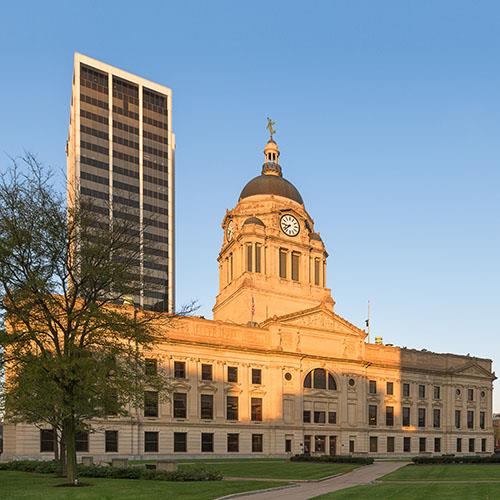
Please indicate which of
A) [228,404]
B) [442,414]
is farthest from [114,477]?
[442,414]

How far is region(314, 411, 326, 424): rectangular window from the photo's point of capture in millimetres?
83731

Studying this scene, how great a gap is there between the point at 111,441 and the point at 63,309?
128 feet

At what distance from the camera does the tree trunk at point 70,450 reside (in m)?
32.6

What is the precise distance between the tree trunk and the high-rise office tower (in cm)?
9396

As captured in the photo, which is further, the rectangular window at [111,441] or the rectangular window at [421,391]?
the rectangular window at [421,391]

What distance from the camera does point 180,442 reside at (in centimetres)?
7325

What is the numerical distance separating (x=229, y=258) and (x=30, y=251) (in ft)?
221

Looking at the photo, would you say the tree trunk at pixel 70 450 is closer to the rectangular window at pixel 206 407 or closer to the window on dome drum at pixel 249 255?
the rectangular window at pixel 206 407

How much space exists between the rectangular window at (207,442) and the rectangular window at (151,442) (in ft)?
20.8

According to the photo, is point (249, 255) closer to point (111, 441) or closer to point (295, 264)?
point (295, 264)

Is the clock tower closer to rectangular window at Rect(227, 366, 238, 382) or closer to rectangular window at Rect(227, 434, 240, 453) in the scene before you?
rectangular window at Rect(227, 366, 238, 382)

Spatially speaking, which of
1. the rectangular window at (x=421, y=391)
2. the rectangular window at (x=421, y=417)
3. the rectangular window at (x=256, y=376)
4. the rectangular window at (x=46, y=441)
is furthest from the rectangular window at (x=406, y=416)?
the rectangular window at (x=46, y=441)

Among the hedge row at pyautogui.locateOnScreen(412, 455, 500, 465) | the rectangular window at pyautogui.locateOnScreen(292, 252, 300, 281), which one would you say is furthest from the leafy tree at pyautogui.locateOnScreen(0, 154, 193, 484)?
the rectangular window at pyautogui.locateOnScreen(292, 252, 300, 281)

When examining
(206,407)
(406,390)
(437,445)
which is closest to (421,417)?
(406,390)
